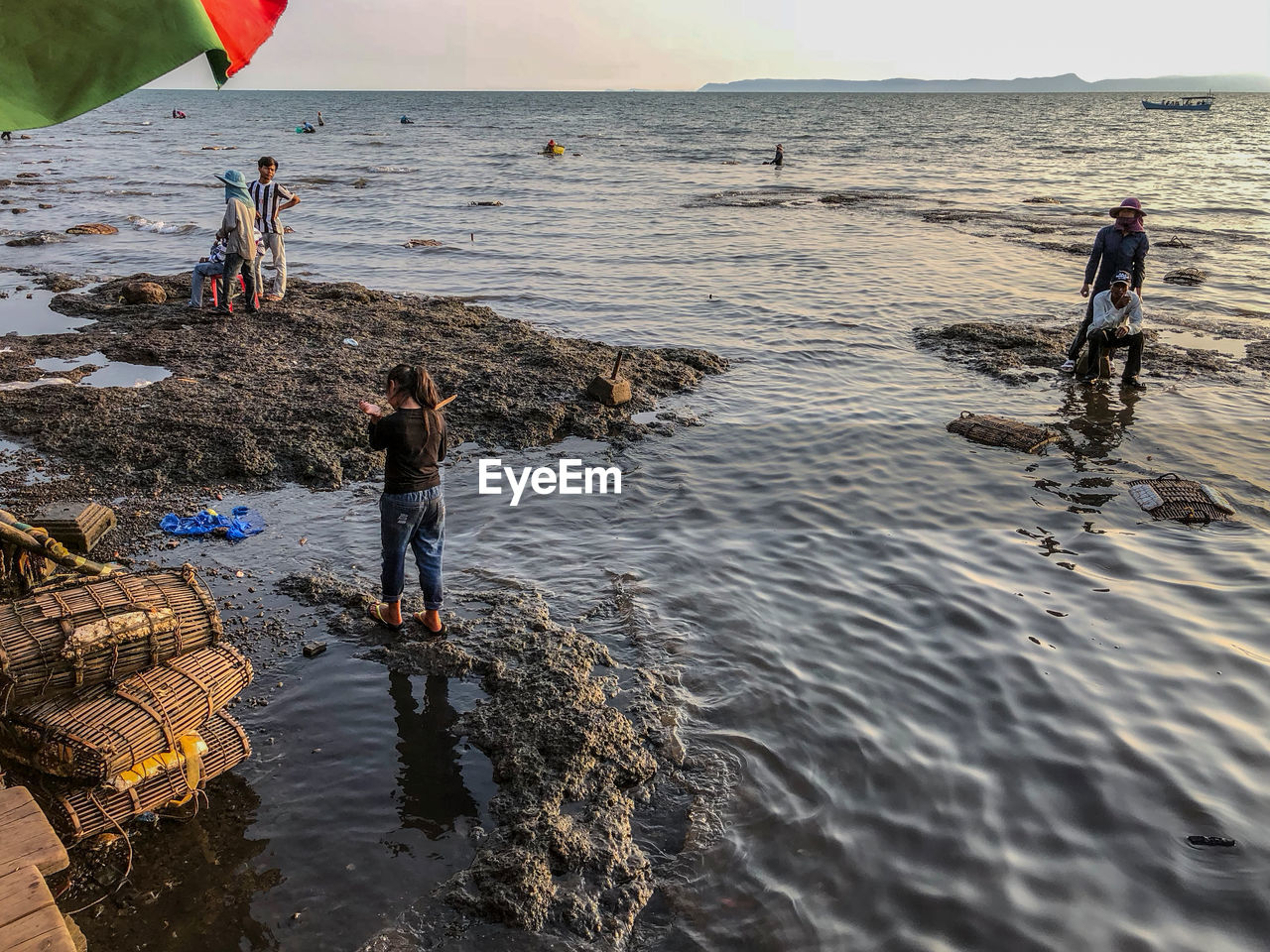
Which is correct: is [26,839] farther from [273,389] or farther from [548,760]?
[273,389]

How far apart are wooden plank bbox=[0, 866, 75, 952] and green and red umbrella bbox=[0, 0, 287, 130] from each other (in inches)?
107

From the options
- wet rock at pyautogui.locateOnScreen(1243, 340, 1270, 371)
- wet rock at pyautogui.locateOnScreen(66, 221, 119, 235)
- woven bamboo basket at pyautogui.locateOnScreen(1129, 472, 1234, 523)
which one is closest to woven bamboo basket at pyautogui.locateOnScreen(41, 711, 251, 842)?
woven bamboo basket at pyautogui.locateOnScreen(1129, 472, 1234, 523)

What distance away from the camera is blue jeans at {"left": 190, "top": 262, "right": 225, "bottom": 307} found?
1304cm

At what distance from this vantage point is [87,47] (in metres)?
2.71

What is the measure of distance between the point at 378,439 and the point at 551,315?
9.89 m

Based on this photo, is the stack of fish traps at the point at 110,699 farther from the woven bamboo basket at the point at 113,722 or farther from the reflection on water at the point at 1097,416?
the reflection on water at the point at 1097,416

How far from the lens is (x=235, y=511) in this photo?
7.66 meters

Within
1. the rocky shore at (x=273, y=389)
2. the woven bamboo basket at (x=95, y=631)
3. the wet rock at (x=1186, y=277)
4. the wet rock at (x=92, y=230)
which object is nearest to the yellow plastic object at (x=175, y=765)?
the woven bamboo basket at (x=95, y=631)

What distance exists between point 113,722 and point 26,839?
72cm

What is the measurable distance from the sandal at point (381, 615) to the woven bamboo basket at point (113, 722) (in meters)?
1.74

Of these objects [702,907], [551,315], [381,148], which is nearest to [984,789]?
[702,907]

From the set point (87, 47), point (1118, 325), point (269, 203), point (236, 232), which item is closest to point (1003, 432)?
point (1118, 325)

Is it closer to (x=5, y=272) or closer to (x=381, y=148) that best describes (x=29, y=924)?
(x=5, y=272)

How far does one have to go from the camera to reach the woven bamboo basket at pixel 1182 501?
8320 millimetres
